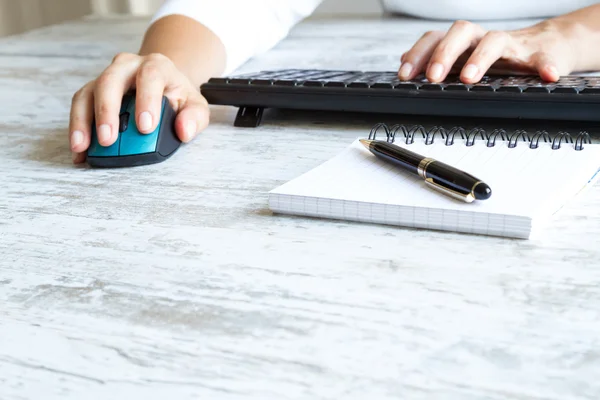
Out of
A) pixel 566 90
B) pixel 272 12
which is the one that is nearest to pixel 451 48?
pixel 566 90

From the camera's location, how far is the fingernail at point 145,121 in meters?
0.79

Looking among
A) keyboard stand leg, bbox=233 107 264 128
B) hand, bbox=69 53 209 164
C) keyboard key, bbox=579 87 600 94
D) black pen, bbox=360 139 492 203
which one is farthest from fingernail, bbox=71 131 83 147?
keyboard key, bbox=579 87 600 94

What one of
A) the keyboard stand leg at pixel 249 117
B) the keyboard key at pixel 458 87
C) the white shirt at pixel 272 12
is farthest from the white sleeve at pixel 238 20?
the keyboard key at pixel 458 87

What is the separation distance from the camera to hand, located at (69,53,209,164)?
792 millimetres

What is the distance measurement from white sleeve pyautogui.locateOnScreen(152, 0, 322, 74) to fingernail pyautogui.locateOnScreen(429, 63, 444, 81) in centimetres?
45

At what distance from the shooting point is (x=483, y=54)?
88cm

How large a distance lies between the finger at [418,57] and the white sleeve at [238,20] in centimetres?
39

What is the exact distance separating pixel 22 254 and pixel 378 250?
29cm

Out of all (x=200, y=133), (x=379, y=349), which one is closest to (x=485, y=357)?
(x=379, y=349)

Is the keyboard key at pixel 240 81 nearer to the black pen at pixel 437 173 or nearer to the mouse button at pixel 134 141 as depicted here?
the mouse button at pixel 134 141

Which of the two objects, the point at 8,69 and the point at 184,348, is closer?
the point at 184,348

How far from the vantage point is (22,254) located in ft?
1.93

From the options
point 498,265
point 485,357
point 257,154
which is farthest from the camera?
point 257,154

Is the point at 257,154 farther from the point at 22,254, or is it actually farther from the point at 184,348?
the point at 184,348
